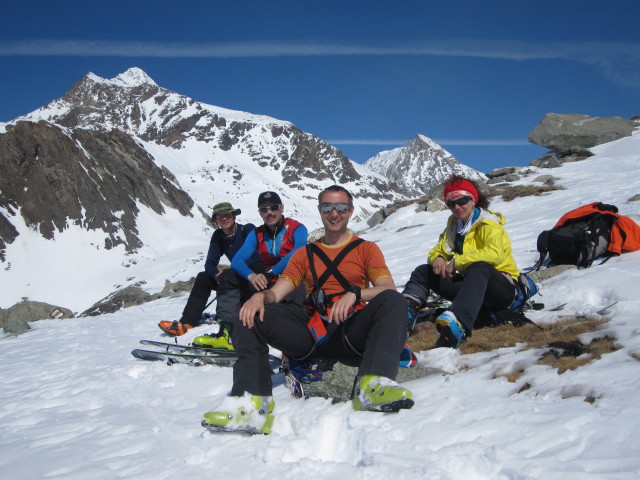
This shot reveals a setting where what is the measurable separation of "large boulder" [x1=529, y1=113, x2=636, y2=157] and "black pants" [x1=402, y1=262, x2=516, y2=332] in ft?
90.2

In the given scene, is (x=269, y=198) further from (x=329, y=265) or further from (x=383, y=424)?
(x=383, y=424)

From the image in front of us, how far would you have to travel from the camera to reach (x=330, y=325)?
12.2 feet

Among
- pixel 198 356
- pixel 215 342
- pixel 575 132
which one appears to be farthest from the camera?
pixel 575 132

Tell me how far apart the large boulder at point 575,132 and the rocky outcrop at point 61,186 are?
46167 millimetres

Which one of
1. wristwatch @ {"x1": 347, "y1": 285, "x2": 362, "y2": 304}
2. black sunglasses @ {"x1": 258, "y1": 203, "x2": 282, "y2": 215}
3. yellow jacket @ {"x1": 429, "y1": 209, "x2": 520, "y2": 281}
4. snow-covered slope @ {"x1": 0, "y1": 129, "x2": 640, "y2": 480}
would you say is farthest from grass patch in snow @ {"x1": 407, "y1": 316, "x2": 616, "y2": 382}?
black sunglasses @ {"x1": 258, "y1": 203, "x2": 282, "y2": 215}

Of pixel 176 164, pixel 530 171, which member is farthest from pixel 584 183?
pixel 176 164

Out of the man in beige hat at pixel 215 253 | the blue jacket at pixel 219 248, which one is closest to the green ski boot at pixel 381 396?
the man in beige hat at pixel 215 253

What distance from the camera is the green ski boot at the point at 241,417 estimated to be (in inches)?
120

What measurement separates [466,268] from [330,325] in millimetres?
1809

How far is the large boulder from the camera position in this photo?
95.1ft

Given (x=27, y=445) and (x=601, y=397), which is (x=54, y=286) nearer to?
(x=27, y=445)

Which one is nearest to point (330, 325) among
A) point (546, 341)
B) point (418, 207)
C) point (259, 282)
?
point (259, 282)

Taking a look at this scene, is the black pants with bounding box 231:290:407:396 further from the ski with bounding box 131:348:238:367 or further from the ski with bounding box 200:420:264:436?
the ski with bounding box 131:348:238:367

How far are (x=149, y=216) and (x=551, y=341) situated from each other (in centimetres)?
6549
